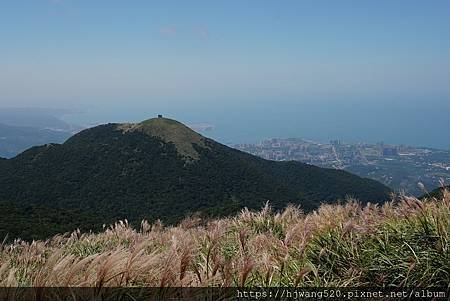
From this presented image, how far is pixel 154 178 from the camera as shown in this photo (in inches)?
2830

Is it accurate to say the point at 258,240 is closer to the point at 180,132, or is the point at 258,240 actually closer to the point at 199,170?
the point at 199,170

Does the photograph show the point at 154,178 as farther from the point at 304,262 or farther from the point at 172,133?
the point at 304,262

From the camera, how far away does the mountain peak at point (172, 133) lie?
3221 inches

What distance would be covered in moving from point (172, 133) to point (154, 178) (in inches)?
657

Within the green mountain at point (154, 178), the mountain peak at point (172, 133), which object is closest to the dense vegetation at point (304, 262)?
the green mountain at point (154, 178)

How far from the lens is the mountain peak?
81812 mm

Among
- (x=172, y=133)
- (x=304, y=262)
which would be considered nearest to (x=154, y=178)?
(x=172, y=133)

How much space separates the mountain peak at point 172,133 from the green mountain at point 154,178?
199 millimetres

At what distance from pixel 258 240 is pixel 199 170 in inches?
2751

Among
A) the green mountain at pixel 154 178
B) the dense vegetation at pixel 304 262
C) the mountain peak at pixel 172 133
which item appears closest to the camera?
the dense vegetation at pixel 304 262

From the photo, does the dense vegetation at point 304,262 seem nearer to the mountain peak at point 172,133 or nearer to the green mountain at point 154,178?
the green mountain at point 154,178

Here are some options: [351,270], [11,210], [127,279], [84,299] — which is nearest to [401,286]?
[351,270]

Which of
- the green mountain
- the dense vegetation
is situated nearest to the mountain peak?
the green mountain

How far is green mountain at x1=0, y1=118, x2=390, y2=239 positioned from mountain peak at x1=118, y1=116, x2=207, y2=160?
0.65 feet
